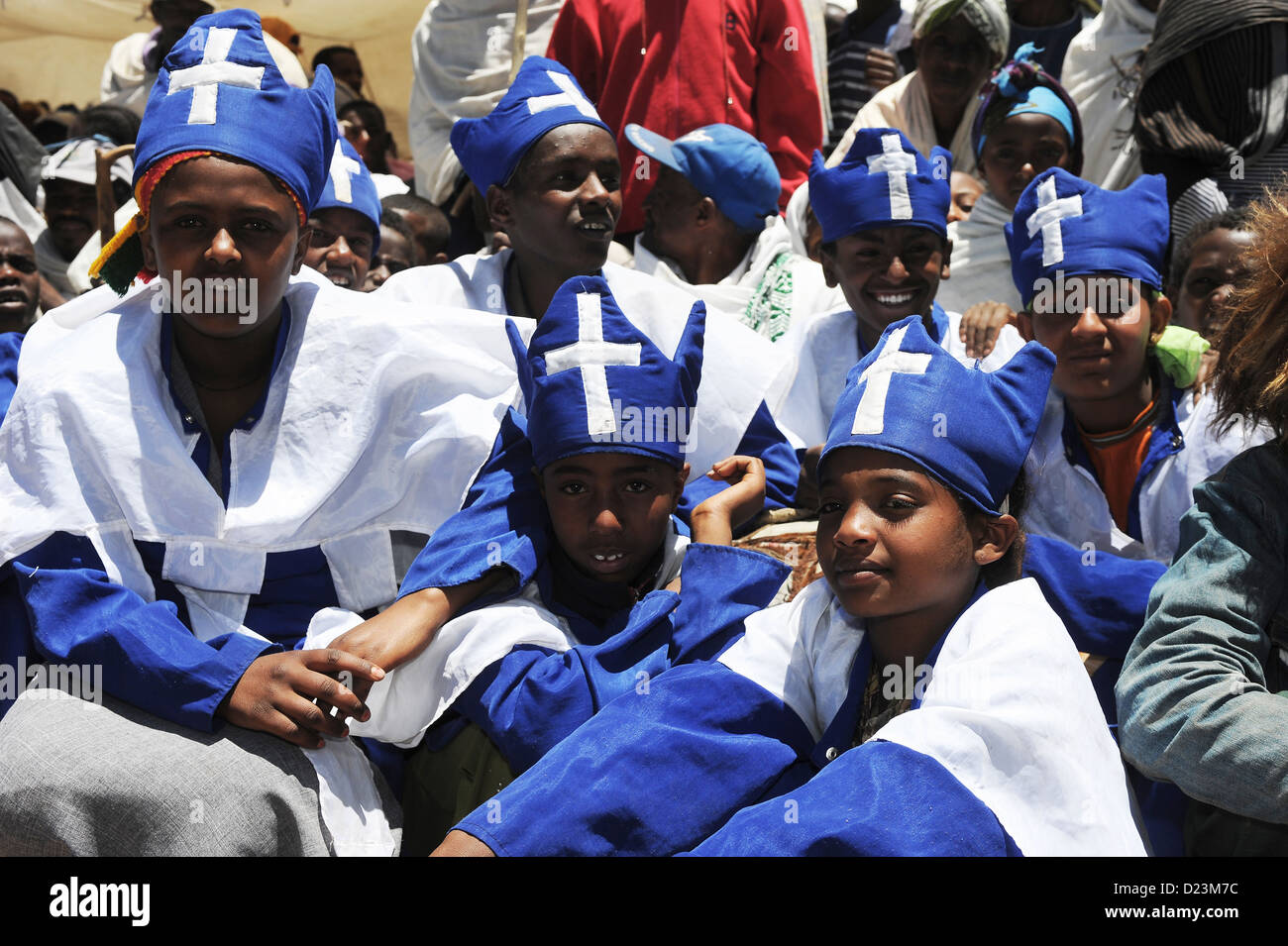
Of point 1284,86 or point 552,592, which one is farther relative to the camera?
point 1284,86

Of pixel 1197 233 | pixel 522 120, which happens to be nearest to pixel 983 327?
pixel 1197 233

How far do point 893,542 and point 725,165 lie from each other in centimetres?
271

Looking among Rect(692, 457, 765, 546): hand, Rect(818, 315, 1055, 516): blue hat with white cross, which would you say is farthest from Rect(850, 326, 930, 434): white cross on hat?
Rect(692, 457, 765, 546): hand

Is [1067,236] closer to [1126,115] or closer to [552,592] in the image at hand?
[552,592]

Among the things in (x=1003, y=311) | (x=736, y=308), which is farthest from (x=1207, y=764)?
(x=736, y=308)

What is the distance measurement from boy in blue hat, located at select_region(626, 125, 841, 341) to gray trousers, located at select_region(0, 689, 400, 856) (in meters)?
2.64

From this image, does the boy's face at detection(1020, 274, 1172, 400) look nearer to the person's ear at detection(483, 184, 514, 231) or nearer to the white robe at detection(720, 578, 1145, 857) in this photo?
the white robe at detection(720, 578, 1145, 857)

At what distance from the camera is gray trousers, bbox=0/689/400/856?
8.46 feet

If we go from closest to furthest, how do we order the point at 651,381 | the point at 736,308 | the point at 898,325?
the point at 898,325
the point at 651,381
the point at 736,308

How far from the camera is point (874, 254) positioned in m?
4.27

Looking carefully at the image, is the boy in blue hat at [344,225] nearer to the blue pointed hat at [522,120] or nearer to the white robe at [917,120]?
the blue pointed hat at [522,120]

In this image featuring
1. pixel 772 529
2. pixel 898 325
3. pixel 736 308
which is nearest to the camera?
pixel 898 325

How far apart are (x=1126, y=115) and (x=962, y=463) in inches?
151

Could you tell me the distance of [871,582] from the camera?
2.56 m
